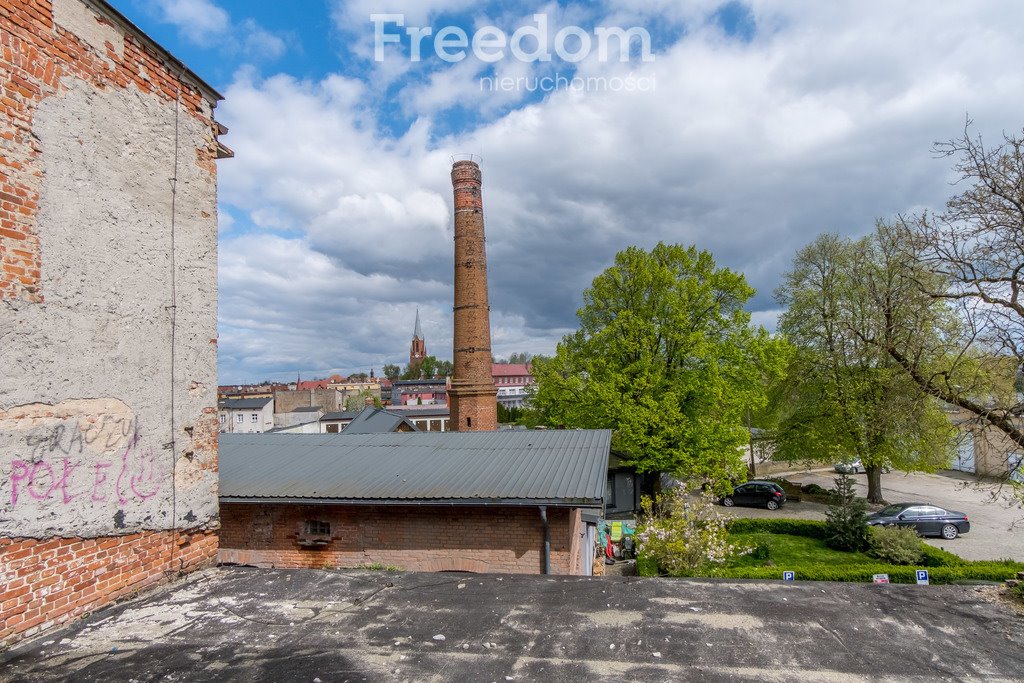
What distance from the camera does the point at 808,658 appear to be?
11.8ft

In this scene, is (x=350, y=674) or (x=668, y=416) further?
(x=668, y=416)

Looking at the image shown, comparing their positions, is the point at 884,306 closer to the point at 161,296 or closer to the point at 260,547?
the point at 161,296

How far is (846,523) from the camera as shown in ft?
56.4

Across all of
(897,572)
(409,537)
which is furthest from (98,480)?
(897,572)

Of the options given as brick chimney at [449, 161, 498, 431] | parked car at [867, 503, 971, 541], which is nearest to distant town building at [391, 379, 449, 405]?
brick chimney at [449, 161, 498, 431]

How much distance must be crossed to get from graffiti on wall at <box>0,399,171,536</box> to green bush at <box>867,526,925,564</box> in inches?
675

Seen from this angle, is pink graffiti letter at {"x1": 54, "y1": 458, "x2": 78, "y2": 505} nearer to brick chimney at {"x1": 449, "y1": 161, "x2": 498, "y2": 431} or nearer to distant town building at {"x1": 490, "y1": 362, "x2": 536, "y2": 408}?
brick chimney at {"x1": 449, "y1": 161, "x2": 498, "y2": 431}

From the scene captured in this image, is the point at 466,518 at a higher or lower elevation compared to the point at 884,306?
lower

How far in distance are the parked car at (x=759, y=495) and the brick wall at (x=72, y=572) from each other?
23.6 meters

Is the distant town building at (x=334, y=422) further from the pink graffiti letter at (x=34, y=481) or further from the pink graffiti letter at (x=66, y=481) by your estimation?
the pink graffiti letter at (x=34, y=481)

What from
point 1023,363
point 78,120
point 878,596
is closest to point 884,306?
point 1023,363

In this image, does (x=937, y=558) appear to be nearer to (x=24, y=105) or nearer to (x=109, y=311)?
(x=109, y=311)

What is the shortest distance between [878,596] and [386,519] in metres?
7.33

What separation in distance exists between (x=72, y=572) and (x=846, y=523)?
63.4ft
